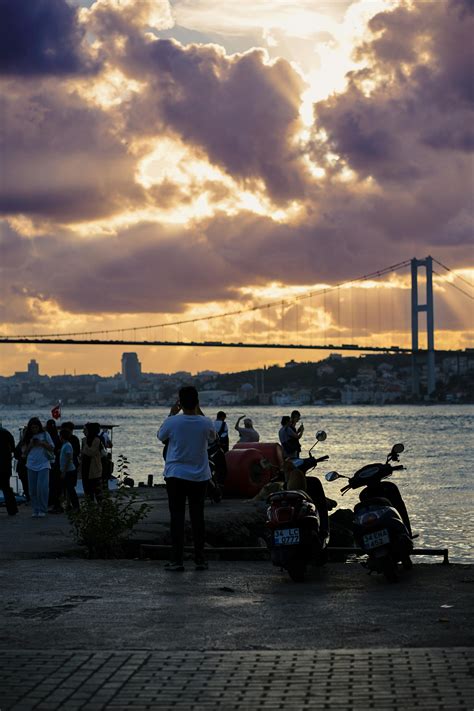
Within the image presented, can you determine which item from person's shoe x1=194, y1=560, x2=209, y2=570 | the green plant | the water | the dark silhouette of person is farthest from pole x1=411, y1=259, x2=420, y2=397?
person's shoe x1=194, y1=560, x2=209, y2=570

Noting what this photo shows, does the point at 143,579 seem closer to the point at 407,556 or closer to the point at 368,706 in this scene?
the point at 407,556

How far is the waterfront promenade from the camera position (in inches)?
221

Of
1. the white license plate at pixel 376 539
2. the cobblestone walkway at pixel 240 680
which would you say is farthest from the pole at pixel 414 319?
the cobblestone walkway at pixel 240 680

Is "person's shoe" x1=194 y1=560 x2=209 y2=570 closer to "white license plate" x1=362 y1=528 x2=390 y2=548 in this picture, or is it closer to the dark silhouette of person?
"white license plate" x1=362 y1=528 x2=390 y2=548

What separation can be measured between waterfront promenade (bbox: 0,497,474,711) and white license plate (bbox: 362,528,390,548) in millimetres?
304

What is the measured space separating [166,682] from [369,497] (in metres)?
4.70

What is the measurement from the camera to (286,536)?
9.99 meters

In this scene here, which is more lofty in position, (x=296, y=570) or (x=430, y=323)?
(x=430, y=323)

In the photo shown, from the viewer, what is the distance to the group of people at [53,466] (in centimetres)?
1762

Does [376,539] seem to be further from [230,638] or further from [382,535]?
[230,638]

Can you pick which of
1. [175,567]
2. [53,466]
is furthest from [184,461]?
[53,466]

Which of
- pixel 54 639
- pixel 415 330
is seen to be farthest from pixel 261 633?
pixel 415 330

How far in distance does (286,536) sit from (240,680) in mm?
4097

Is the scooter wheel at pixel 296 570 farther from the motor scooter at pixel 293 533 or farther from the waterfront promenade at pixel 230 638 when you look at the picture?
the waterfront promenade at pixel 230 638
